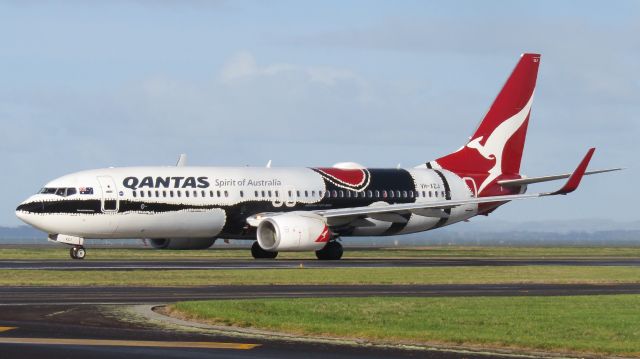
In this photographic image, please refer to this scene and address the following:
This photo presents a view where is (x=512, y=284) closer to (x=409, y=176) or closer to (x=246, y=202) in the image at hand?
(x=246, y=202)

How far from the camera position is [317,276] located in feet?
129

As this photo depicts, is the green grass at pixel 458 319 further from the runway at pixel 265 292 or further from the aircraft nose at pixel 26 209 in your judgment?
the aircraft nose at pixel 26 209

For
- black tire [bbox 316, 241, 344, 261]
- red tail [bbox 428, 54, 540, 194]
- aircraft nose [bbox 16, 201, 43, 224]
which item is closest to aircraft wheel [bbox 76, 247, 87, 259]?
aircraft nose [bbox 16, 201, 43, 224]

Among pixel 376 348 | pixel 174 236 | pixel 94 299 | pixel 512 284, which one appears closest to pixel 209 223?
pixel 174 236

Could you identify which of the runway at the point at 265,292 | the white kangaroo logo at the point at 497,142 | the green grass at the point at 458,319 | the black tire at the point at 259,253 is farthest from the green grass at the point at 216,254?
the green grass at the point at 458,319

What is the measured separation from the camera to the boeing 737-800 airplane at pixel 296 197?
175 ft

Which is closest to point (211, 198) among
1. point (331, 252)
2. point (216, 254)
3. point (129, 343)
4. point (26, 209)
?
point (331, 252)

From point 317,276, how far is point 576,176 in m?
19.3

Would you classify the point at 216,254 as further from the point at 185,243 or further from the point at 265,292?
the point at 265,292

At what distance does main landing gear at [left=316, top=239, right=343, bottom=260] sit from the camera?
5634 cm

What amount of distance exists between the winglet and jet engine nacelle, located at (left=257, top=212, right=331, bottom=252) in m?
10.3

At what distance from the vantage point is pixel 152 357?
16422 millimetres

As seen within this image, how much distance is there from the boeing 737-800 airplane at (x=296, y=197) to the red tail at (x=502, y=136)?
0.05 meters

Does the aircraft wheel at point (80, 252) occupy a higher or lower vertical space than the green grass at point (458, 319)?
higher
